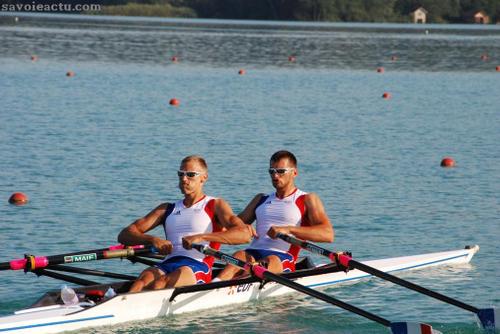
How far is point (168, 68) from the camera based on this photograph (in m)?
49.0

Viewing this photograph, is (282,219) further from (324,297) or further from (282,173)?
(324,297)

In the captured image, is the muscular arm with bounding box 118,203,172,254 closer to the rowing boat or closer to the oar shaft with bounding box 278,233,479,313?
the rowing boat

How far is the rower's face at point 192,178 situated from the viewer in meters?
10.9

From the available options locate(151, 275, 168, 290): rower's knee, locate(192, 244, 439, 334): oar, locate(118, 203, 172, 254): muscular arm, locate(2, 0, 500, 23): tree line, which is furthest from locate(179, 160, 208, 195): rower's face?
locate(2, 0, 500, 23): tree line

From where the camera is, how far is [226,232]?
11.1 metres

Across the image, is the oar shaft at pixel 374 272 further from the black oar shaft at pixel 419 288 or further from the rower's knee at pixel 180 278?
the rower's knee at pixel 180 278

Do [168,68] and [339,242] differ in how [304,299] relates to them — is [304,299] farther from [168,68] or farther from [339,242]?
[168,68]

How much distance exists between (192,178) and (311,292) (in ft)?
5.39

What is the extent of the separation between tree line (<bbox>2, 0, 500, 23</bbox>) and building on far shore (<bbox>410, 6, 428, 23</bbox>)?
735mm

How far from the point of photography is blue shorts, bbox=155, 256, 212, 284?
1109cm

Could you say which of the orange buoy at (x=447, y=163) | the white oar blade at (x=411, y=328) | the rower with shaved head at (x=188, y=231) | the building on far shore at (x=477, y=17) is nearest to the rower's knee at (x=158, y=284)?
the rower with shaved head at (x=188, y=231)

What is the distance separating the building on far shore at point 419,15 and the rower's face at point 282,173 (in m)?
122

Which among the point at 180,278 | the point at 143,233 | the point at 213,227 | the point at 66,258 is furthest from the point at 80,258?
the point at 213,227

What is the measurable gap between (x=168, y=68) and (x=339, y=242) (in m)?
34.3
